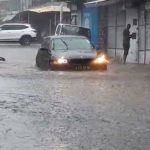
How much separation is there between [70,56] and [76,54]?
24 centimetres

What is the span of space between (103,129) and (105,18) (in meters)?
25.1

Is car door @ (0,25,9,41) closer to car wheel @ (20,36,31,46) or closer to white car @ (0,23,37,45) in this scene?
white car @ (0,23,37,45)

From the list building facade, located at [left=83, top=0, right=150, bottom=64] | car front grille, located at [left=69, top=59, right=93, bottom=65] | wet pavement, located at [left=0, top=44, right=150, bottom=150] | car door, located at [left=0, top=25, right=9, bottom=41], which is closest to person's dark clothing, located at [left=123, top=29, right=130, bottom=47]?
building facade, located at [left=83, top=0, right=150, bottom=64]

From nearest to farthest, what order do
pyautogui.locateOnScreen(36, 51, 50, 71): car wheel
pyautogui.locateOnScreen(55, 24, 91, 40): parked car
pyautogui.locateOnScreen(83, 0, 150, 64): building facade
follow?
pyautogui.locateOnScreen(36, 51, 50, 71): car wheel
pyautogui.locateOnScreen(83, 0, 150, 64): building facade
pyautogui.locateOnScreen(55, 24, 91, 40): parked car

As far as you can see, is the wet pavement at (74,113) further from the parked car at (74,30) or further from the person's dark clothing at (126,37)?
the parked car at (74,30)

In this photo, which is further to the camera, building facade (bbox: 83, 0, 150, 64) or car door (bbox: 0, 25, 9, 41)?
car door (bbox: 0, 25, 9, 41)

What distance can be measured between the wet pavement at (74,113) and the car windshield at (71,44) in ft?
11.6

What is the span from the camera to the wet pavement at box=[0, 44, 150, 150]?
9141 mm

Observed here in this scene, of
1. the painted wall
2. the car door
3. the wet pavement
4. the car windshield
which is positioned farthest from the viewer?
the car door

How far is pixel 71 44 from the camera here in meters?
24.0

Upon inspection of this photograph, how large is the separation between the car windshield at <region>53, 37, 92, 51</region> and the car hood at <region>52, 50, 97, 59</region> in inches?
26.2

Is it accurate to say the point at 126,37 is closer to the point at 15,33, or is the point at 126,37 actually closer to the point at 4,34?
the point at 15,33

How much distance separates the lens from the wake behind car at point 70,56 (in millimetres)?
22234

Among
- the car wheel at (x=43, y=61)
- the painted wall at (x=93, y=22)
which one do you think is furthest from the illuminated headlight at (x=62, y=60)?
the painted wall at (x=93, y=22)
